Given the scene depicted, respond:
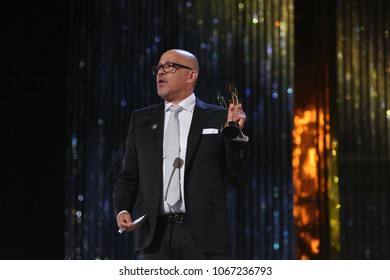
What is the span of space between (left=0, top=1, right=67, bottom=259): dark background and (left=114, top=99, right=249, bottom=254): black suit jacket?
106cm

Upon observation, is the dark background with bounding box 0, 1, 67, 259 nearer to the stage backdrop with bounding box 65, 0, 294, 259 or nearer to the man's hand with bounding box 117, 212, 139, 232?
the stage backdrop with bounding box 65, 0, 294, 259

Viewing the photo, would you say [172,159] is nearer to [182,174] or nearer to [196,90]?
[182,174]

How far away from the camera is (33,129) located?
148 inches

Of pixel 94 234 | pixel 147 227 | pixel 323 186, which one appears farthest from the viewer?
pixel 94 234

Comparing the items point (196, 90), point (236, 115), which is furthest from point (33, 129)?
point (236, 115)

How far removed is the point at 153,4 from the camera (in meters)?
3.69

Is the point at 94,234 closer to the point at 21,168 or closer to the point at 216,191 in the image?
the point at 21,168

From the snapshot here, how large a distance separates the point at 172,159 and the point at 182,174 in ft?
0.23

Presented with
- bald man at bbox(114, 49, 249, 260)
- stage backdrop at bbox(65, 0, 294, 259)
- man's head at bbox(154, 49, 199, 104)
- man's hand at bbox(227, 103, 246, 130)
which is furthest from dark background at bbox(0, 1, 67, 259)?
man's hand at bbox(227, 103, 246, 130)

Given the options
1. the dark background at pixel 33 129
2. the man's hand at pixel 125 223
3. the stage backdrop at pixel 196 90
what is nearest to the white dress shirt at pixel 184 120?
the man's hand at pixel 125 223

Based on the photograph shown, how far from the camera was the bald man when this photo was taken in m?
2.55

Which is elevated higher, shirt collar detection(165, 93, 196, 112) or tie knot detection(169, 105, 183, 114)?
shirt collar detection(165, 93, 196, 112)

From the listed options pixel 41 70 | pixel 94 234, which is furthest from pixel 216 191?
pixel 41 70
